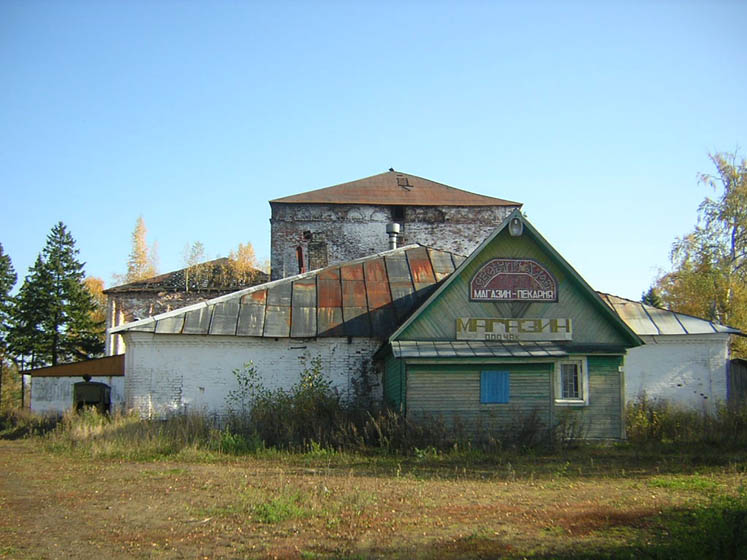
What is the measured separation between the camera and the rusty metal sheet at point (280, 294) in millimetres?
18484

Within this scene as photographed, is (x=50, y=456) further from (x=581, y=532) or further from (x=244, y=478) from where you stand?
(x=581, y=532)

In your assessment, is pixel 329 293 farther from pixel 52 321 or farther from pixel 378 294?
pixel 52 321

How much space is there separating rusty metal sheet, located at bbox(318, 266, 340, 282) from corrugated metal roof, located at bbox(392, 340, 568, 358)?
4.46 meters

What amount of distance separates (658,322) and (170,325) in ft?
42.2

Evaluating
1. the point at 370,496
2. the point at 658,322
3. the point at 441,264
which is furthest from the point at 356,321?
the point at 370,496

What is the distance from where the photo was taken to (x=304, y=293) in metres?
18.9

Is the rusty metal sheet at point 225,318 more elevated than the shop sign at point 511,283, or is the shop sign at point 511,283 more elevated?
the shop sign at point 511,283

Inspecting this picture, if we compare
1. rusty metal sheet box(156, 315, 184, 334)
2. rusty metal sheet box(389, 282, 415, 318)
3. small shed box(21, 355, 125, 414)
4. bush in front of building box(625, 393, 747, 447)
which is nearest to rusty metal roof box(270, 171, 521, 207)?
small shed box(21, 355, 125, 414)

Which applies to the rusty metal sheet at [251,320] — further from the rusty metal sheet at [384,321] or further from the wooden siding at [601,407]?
the wooden siding at [601,407]

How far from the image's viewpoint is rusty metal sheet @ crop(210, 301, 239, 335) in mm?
17328

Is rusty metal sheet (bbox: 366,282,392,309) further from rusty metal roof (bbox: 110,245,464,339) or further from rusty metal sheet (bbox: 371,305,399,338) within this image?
rusty metal sheet (bbox: 371,305,399,338)

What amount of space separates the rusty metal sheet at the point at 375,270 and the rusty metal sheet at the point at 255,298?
2.92 metres

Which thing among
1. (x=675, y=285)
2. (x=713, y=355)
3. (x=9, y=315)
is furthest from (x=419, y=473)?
(x=9, y=315)

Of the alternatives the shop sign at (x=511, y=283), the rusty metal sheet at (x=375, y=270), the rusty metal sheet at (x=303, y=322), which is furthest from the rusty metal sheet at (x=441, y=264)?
the rusty metal sheet at (x=303, y=322)
